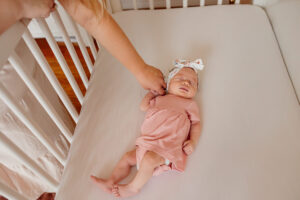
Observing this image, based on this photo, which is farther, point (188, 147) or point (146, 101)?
point (146, 101)

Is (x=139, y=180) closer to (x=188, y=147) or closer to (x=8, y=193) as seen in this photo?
(x=188, y=147)

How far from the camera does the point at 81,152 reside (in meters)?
0.76

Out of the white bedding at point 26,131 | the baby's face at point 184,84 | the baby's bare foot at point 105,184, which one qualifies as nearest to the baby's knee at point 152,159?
the baby's bare foot at point 105,184


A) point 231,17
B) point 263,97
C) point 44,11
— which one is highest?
point 231,17

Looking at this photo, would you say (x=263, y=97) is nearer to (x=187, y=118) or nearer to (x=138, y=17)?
(x=187, y=118)

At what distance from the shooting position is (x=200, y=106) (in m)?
0.82

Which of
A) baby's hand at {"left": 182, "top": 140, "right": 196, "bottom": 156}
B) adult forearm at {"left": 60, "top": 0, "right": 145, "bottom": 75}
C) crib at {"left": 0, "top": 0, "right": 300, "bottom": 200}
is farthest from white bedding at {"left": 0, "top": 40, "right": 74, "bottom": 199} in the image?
baby's hand at {"left": 182, "top": 140, "right": 196, "bottom": 156}

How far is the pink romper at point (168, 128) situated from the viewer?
70 cm

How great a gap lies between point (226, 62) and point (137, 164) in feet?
1.58

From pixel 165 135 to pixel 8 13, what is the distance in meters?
0.47

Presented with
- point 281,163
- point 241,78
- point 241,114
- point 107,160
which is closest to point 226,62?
point 241,78

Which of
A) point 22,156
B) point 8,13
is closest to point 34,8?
point 8,13

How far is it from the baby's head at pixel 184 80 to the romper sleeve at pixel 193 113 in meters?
0.04

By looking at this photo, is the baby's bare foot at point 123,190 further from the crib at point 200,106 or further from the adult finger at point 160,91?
the adult finger at point 160,91
